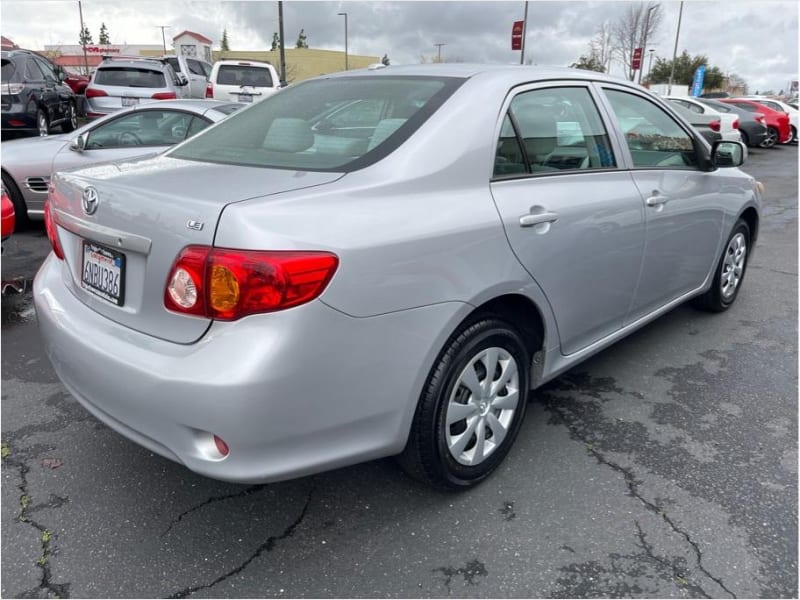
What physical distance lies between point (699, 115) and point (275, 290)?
1499 centimetres

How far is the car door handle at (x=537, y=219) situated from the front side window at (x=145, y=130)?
456 centimetres

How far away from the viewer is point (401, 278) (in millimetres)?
2020

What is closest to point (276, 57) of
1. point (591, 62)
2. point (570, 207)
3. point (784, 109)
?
point (591, 62)

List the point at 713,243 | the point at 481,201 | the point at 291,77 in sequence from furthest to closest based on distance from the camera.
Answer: the point at 291,77 → the point at 713,243 → the point at 481,201

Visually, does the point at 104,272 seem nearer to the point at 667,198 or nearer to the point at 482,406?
the point at 482,406

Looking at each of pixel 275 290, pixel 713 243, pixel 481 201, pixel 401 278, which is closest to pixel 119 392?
pixel 275 290

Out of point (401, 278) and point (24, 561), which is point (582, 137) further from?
point (24, 561)

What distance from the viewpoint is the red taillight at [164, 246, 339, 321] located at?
180cm

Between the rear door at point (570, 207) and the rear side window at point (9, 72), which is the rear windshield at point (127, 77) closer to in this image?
the rear side window at point (9, 72)

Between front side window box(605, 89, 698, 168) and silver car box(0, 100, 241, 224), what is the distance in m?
4.03

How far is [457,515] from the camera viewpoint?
2438 millimetres

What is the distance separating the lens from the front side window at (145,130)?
6188mm

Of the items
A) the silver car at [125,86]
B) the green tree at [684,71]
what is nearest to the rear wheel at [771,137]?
the silver car at [125,86]

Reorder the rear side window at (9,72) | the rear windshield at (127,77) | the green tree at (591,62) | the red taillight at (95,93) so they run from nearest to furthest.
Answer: the rear side window at (9,72) → the red taillight at (95,93) → the rear windshield at (127,77) → the green tree at (591,62)
